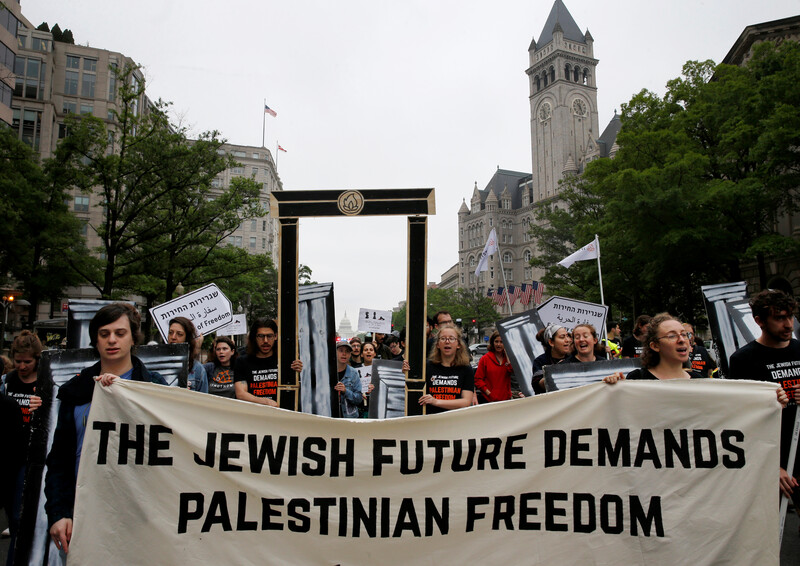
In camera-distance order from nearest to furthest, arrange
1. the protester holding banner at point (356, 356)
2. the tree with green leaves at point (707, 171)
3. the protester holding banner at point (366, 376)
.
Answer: the protester holding banner at point (366, 376) → the protester holding banner at point (356, 356) → the tree with green leaves at point (707, 171)

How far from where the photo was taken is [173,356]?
5156 millimetres

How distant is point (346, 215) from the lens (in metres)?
5.86

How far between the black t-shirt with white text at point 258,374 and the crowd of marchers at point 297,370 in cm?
1

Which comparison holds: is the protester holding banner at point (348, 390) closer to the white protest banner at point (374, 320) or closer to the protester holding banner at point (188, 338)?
the protester holding banner at point (188, 338)

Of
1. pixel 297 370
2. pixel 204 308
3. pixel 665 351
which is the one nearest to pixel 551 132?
pixel 204 308

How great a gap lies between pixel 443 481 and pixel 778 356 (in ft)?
8.99

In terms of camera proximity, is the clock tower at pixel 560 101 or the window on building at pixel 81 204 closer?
the window on building at pixel 81 204

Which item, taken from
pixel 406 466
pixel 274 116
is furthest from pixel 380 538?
pixel 274 116

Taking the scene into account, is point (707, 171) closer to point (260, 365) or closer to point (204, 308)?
point (204, 308)

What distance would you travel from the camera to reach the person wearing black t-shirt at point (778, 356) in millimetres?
4242

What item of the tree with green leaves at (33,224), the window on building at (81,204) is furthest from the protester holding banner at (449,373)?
the window on building at (81,204)

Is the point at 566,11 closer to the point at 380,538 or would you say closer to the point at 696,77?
the point at 696,77

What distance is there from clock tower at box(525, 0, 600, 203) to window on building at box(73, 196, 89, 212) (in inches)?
2643

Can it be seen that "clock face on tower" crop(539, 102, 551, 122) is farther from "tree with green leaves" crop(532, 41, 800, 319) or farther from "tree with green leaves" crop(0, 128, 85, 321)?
"tree with green leaves" crop(0, 128, 85, 321)
